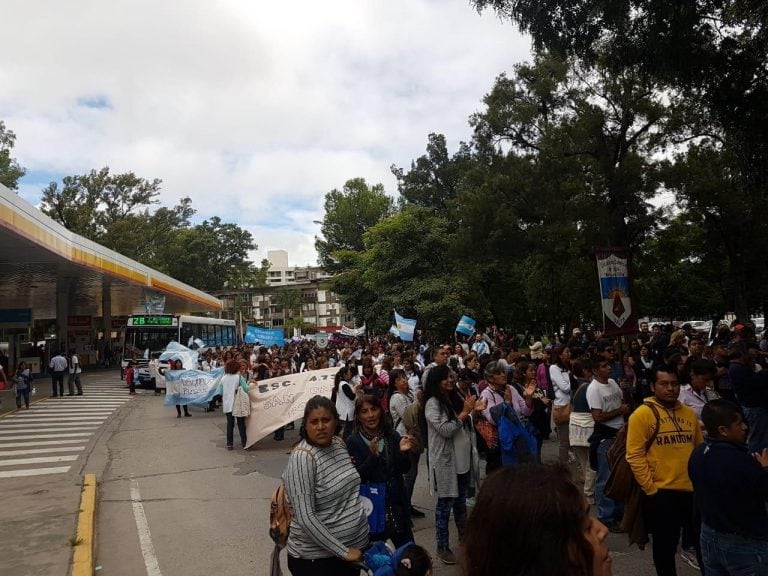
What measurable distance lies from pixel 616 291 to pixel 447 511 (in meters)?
4.70

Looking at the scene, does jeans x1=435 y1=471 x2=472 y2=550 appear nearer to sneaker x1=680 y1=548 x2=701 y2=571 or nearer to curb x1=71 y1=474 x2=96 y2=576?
sneaker x1=680 y1=548 x2=701 y2=571

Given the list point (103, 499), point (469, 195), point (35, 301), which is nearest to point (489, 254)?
point (469, 195)

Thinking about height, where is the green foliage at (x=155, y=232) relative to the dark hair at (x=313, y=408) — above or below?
above

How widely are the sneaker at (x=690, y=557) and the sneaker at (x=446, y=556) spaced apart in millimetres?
1933

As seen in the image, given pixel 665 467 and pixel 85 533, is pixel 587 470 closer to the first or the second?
pixel 665 467

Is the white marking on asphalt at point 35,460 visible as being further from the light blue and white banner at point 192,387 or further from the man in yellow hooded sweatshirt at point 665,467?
the man in yellow hooded sweatshirt at point 665,467

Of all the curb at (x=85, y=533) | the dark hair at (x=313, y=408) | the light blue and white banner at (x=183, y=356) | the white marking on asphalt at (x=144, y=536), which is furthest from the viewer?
the light blue and white banner at (x=183, y=356)

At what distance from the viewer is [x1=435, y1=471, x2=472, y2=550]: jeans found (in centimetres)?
553

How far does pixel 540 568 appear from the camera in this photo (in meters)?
1.51

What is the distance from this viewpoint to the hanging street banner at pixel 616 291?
870cm

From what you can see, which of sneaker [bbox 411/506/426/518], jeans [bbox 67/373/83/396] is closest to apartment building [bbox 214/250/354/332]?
jeans [bbox 67/373/83/396]

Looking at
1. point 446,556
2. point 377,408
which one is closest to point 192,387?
point 446,556

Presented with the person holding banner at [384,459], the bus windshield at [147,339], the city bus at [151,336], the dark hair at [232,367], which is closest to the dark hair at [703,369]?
the person holding banner at [384,459]

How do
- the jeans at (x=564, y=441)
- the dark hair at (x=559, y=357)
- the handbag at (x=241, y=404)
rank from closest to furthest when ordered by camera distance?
the jeans at (x=564, y=441), the dark hair at (x=559, y=357), the handbag at (x=241, y=404)
